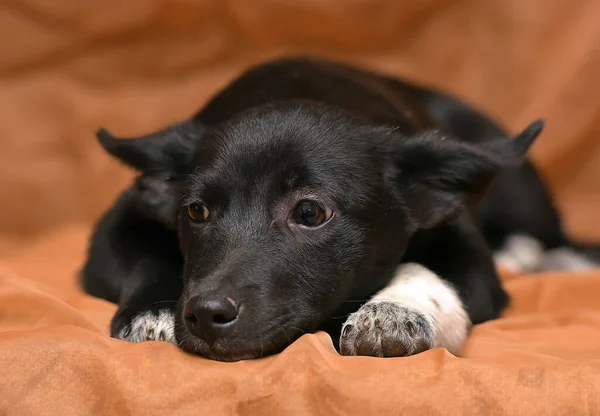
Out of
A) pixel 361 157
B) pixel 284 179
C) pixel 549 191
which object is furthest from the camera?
pixel 549 191

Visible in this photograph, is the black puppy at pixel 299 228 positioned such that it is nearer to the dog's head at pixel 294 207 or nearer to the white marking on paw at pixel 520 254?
the dog's head at pixel 294 207

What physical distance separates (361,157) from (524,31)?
1.73 metres

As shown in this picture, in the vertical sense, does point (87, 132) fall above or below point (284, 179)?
below

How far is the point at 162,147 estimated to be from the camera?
2.47 metres

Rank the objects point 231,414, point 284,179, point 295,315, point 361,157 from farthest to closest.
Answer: point 361,157 → point 284,179 → point 295,315 → point 231,414

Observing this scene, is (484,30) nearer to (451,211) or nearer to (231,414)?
(451,211)

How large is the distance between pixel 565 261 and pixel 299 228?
1.58 meters

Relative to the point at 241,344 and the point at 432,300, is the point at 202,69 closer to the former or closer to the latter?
the point at 432,300

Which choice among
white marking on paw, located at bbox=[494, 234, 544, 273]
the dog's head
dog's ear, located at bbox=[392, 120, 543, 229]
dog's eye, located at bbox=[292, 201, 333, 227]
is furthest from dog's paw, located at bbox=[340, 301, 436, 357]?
white marking on paw, located at bbox=[494, 234, 544, 273]

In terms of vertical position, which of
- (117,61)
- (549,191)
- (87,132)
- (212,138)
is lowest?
(87,132)

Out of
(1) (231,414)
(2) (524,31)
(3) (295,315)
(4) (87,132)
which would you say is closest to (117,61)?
(4) (87,132)

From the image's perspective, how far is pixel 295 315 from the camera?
77.0 inches

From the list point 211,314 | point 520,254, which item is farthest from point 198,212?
point 520,254

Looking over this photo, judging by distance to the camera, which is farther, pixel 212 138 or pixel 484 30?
pixel 484 30
